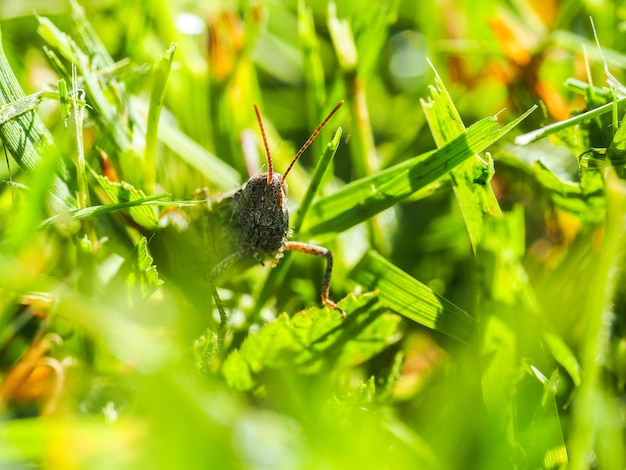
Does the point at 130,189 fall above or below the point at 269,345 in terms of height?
above

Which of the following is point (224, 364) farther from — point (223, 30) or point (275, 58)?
point (275, 58)

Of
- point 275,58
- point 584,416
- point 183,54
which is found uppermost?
point 183,54

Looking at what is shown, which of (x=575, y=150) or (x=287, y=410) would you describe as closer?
(x=287, y=410)

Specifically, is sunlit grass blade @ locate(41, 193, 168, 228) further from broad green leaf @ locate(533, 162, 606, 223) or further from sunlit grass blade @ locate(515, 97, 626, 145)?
broad green leaf @ locate(533, 162, 606, 223)

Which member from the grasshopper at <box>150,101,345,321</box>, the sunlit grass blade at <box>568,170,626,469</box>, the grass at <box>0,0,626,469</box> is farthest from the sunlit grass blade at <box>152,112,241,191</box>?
the sunlit grass blade at <box>568,170,626,469</box>

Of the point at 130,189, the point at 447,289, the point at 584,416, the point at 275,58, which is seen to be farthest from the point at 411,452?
the point at 275,58

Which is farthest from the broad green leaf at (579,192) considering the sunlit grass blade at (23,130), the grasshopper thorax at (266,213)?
the sunlit grass blade at (23,130)
